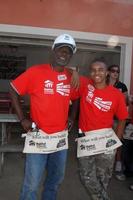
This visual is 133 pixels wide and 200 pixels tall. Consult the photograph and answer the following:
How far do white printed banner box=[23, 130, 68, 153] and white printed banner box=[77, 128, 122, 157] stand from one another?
27cm

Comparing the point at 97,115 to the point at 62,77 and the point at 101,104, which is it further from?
the point at 62,77

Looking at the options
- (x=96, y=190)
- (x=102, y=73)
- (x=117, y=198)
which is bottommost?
(x=117, y=198)

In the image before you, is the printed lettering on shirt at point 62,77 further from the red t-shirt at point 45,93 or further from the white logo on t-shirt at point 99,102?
the white logo on t-shirt at point 99,102

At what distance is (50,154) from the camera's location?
11.7ft

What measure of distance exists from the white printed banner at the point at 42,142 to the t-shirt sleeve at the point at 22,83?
43cm

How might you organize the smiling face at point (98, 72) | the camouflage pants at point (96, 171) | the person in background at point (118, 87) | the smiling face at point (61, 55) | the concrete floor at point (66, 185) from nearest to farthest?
the smiling face at point (61, 55)
the smiling face at point (98, 72)
the camouflage pants at point (96, 171)
the concrete floor at point (66, 185)
the person in background at point (118, 87)

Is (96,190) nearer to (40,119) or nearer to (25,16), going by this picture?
(40,119)

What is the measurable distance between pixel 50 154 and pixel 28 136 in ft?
0.91

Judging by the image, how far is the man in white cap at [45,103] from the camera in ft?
11.1

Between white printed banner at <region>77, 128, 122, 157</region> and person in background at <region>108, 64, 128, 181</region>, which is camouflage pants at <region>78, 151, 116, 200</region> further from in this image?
person in background at <region>108, 64, 128, 181</region>

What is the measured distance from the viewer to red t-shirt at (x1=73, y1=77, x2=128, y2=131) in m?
3.57

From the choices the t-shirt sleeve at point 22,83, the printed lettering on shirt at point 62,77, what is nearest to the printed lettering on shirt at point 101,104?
the printed lettering on shirt at point 62,77

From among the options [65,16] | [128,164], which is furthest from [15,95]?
[65,16]

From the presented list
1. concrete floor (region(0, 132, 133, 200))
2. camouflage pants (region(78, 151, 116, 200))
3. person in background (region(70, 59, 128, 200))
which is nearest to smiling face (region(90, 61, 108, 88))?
person in background (region(70, 59, 128, 200))
